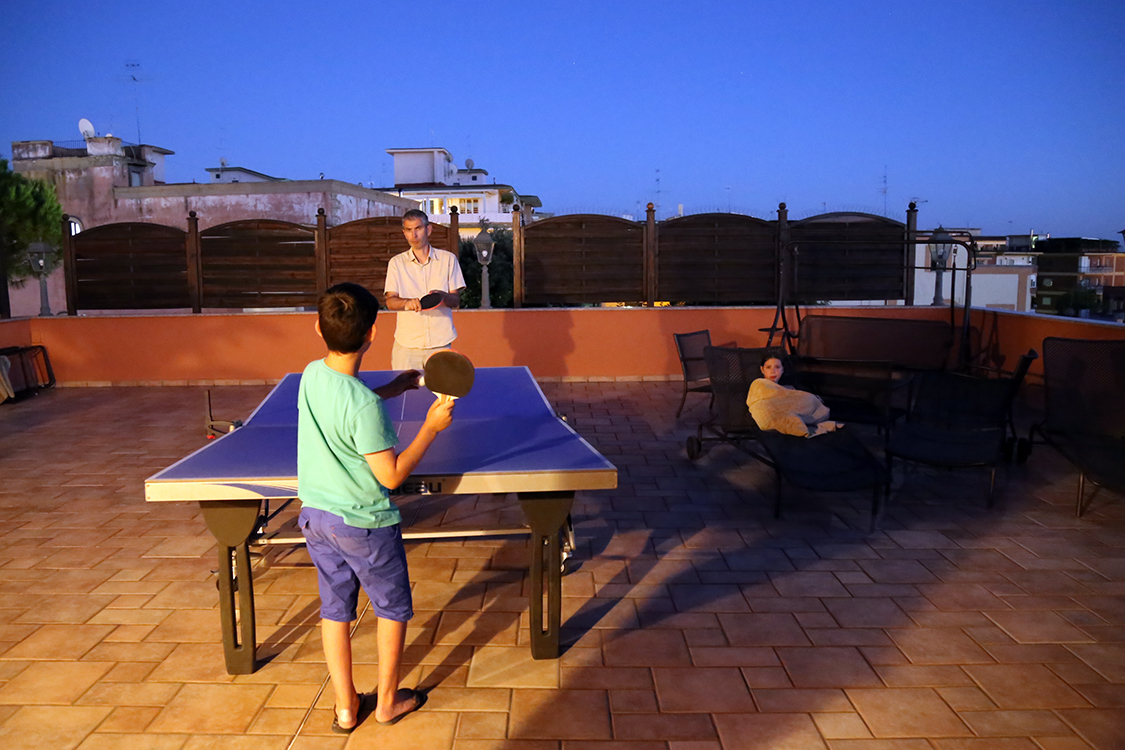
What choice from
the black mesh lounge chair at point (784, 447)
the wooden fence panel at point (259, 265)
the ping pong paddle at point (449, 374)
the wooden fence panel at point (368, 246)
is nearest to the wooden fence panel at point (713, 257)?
the wooden fence panel at point (368, 246)

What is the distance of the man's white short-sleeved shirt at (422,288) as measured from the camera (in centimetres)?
571

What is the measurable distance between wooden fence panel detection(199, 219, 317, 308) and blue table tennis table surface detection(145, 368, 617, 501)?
273 inches

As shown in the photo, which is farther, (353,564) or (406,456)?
(353,564)

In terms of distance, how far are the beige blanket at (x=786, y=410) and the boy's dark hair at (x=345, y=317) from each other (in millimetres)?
3669

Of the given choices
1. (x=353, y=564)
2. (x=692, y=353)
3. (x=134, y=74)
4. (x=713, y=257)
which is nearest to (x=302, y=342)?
(x=692, y=353)

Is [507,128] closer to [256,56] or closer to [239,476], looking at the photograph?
[256,56]

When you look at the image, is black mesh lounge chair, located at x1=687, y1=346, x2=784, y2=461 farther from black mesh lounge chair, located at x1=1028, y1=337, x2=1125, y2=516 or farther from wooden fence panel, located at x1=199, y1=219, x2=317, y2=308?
wooden fence panel, located at x1=199, y1=219, x2=317, y2=308

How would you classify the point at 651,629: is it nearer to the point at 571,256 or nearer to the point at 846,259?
the point at 571,256

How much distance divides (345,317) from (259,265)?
9.12 meters

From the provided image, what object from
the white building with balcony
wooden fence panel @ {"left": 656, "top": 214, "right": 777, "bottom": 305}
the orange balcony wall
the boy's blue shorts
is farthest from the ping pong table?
the white building with balcony

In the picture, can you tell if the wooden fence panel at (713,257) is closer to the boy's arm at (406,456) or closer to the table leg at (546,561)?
the table leg at (546,561)

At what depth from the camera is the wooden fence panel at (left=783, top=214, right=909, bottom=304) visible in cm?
1106

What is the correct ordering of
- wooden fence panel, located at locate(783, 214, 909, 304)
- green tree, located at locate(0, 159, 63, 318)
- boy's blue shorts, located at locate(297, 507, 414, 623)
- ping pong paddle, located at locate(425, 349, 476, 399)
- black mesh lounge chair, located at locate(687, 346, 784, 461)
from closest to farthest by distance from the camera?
ping pong paddle, located at locate(425, 349, 476, 399)
boy's blue shorts, located at locate(297, 507, 414, 623)
black mesh lounge chair, located at locate(687, 346, 784, 461)
wooden fence panel, located at locate(783, 214, 909, 304)
green tree, located at locate(0, 159, 63, 318)

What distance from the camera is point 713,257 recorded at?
432 inches
